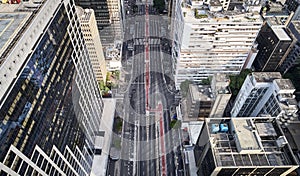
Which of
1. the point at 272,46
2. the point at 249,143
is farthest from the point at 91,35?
the point at 272,46

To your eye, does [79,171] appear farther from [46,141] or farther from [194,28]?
[194,28]

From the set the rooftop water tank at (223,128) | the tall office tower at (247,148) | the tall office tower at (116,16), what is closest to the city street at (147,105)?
the tall office tower at (116,16)

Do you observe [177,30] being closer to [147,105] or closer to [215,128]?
[147,105]

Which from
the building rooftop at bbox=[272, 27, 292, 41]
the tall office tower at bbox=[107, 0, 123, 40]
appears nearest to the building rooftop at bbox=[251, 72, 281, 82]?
the building rooftop at bbox=[272, 27, 292, 41]

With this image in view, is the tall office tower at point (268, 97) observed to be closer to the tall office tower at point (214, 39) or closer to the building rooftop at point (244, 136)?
the tall office tower at point (214, 39)

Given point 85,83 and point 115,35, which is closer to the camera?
point 85,83

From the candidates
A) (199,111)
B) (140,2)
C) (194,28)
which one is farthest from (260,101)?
(140,2)

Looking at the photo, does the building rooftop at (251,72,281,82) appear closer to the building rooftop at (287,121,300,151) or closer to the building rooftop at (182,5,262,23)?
the building rooftop at (287,121,300,151)
